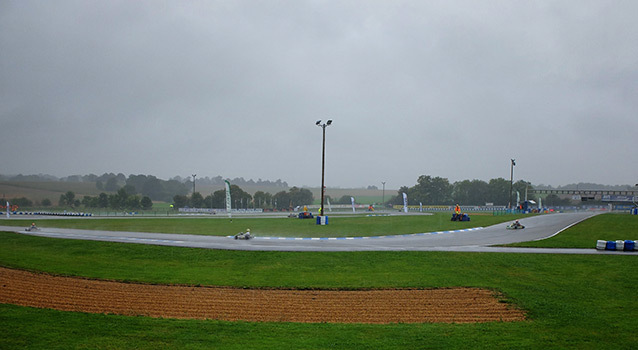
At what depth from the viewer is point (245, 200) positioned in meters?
129

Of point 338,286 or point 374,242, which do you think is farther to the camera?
point 374,242

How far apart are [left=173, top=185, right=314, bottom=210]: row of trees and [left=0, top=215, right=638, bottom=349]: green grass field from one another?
8794 centimetres

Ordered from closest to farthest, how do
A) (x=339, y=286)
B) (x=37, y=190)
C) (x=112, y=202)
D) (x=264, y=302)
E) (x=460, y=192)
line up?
(x=264, y=302)
(x=339, y=286)
(x=37, y=190)
(x=112, y=202)
(x=460, y=192)

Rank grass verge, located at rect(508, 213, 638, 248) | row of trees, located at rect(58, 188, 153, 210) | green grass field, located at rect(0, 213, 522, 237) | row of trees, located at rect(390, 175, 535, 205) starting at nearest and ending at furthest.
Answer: grass verge, located at rect(508, 213, 638, 248), green grass field, located at rect(0, 213, 522, 237), row of trees, located at rect(58, 188, 153, 210), row of trees, located at rect(390, 175, 535, 205)

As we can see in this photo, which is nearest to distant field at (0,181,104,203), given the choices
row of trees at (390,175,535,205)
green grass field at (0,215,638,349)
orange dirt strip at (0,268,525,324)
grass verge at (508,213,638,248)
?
green grass field at (0,215,638,349)

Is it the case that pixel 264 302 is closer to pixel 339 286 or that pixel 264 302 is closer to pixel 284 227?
pixel 339 286

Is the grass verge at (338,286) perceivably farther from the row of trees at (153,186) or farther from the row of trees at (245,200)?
the row of trees at (153,186)

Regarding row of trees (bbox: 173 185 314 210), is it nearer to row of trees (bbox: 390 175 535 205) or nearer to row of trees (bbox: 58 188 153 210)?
row of trees (bbox: 58 188 153 210)

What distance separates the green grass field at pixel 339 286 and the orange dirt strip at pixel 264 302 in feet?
2.56

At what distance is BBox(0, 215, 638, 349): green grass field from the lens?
9.55 metres

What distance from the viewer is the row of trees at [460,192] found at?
138 meters

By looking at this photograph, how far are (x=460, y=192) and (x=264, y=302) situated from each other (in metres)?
143

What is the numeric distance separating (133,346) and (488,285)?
12.6m


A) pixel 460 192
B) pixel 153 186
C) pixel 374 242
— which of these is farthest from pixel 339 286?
pixel 153 186
